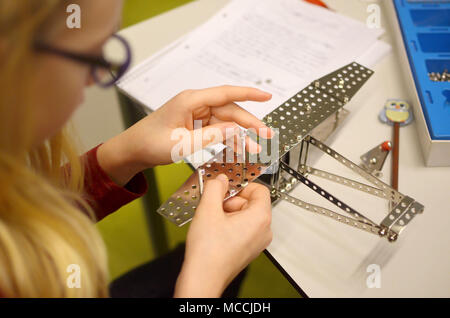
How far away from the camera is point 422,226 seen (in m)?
0.61

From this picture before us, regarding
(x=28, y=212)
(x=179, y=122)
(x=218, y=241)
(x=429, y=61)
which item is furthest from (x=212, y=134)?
(x=429, y=61)

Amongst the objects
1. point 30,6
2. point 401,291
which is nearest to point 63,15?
point 30,6

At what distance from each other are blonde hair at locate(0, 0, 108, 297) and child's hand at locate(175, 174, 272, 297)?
107mm

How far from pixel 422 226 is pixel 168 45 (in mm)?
628

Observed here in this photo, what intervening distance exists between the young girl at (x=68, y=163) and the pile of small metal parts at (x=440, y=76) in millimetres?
383

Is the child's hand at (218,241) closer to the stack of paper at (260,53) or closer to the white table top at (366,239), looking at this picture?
the white table top at (366,239)

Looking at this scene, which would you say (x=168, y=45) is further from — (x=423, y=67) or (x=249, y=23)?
(x=423, y=67)

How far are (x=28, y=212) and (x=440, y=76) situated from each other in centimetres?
75

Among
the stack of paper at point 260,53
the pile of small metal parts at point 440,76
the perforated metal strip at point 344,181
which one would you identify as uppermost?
the stack of paper at point 260,53

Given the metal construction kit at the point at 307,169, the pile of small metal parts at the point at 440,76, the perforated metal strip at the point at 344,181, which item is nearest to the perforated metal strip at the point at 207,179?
the metal construction kit at the point at 307,169

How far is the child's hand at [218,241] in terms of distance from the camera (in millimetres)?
488

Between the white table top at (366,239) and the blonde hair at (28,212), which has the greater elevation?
the blonde hair at (28,212)

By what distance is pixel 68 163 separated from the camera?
2.11 ft
